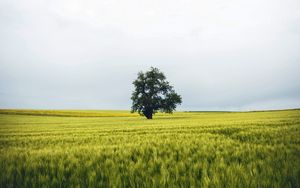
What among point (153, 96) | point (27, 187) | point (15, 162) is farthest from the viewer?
point (153, 96)

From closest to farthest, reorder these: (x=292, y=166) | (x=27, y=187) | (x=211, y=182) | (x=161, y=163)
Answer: (x=211, y=182) < (x=27, y=187) < (x=292, y=166) < (x=161, y=163)

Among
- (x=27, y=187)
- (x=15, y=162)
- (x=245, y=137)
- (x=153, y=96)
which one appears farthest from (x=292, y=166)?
(x=153, y=96)

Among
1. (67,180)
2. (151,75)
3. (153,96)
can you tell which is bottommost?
(67,180)

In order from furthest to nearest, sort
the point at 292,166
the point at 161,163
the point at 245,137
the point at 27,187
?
the point at 245,137 < the point at 161,163 < the point at 292,166 < the point at 27,187

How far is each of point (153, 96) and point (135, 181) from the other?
5679 cm

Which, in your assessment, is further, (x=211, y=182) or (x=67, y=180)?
(x=67, y=180)

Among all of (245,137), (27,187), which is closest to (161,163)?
(27,187)

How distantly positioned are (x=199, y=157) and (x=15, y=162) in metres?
4.25

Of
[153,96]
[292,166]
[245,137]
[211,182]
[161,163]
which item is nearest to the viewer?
[211,182]

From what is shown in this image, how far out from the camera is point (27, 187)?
4344 millimetres

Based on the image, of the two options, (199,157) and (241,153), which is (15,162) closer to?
(199,157)

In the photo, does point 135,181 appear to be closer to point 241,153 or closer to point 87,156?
point 87,156

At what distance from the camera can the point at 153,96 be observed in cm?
6119

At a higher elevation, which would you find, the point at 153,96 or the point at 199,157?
the point at 153,96
